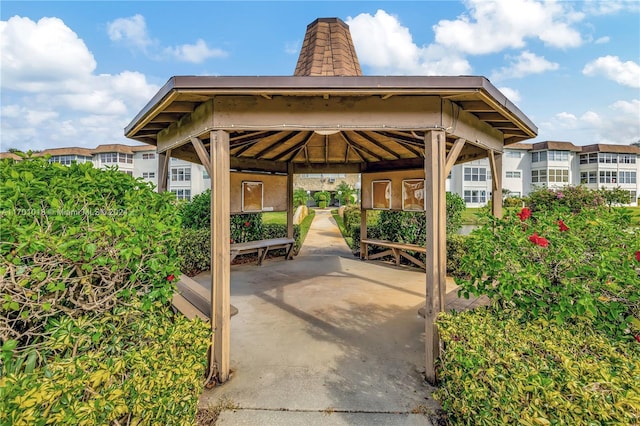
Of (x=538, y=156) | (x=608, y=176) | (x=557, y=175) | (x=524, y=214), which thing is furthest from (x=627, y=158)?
(x=524, y=214)

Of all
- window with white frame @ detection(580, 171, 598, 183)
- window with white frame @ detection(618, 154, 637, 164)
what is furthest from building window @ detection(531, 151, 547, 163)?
window with white frame @ detection(618, 154, 637, 164)

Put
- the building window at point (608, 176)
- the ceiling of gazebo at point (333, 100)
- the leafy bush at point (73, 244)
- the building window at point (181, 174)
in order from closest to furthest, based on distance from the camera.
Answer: the leafy bush at point (73, 244) → the ceiling of gazebo at point (333, 100) → the building window at point (181, 174) → the building window at point (608, 176)

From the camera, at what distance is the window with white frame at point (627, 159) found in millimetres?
38188

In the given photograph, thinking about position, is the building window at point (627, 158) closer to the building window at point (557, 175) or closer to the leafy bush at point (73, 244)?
the building window at point (557, 175)

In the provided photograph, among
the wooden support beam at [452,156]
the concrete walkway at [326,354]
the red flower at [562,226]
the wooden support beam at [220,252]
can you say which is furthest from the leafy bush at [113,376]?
the red flower at [562,226]

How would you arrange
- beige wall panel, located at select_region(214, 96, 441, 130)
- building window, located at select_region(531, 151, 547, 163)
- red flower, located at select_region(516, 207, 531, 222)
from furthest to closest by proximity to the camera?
building window, located at select_region(531, 151, 547, 163) < beige wall panel, located at select_region(214, 96, 441, 130) < red flower, located at select_region(516, 207, 531, 222)

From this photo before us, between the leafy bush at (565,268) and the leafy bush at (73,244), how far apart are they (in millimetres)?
2700

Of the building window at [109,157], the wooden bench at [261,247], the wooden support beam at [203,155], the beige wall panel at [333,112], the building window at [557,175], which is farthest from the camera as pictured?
the building window at [557,175]

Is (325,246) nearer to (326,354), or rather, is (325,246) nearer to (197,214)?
(197,214)

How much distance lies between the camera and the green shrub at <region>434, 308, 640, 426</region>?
4.69 ft

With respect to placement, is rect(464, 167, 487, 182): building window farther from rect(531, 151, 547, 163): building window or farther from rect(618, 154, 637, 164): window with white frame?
rect(618, 154, 637, 164): window with white frame

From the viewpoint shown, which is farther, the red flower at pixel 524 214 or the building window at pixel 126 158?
the building window at pixel 126 158

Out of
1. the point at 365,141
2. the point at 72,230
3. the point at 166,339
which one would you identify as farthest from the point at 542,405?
the point at 365,141

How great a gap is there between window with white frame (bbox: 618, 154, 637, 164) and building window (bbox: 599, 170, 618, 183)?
2.11 metres
